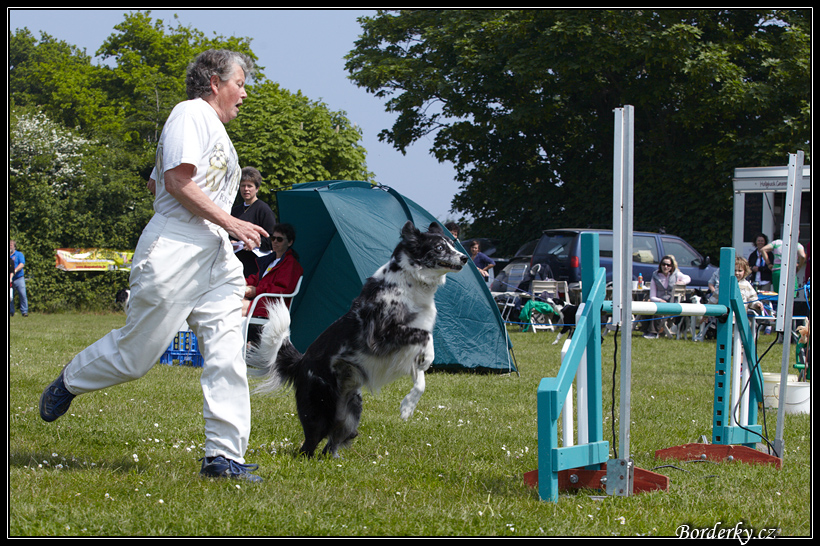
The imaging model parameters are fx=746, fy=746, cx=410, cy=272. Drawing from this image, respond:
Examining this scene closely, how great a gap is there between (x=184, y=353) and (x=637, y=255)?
10265 millimetres

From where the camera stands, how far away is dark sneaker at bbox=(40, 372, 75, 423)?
3477mm

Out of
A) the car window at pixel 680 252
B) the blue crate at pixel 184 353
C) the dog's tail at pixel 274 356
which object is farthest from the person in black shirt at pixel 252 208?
the car window at pixel 680 252

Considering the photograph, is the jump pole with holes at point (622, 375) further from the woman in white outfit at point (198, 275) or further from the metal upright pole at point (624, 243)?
the woman in white outfit at point (198, 275)

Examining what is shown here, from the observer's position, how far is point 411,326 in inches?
Answer: 174

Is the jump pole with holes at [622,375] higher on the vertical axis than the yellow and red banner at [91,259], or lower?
lower

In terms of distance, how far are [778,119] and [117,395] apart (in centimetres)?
1807

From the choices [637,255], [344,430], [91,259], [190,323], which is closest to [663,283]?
[637,255]

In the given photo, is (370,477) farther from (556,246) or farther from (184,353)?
(556,246)

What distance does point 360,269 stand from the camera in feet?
25.7

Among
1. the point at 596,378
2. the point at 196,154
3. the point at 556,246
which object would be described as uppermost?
the point at 556,246

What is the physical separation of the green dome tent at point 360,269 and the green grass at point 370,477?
1.77 meters

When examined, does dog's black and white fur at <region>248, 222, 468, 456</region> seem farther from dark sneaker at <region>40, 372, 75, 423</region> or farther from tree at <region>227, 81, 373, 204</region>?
tree at <region>227, 81, 373, 204</region>

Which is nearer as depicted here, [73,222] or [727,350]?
[727,350]

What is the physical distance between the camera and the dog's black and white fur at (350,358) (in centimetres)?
414
